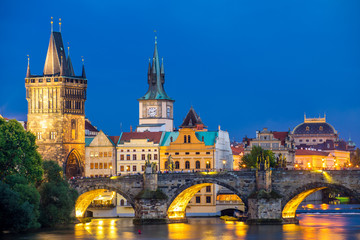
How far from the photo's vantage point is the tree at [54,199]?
10606cm

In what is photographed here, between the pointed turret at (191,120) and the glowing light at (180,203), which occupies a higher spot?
the pointed turret at (191,120)

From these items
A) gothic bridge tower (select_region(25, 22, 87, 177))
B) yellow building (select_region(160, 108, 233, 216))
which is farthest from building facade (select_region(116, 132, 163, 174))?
gothic bridge tower (select_region(25, 22, 87, 177))

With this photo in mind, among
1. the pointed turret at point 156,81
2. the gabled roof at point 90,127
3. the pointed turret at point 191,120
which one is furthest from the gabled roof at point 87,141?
the gabled roof at point 90,127

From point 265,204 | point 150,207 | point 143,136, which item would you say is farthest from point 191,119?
point 265,204

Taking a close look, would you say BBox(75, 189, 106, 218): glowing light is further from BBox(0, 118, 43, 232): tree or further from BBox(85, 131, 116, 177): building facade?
BBox(85, 131, 116, 177): building facade

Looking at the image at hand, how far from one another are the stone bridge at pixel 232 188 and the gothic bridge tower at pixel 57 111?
643 inches

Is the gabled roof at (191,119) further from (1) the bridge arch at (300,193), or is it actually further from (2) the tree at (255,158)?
(1) the bridge arch at (300,193)

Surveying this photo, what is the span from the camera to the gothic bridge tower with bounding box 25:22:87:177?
13675cm

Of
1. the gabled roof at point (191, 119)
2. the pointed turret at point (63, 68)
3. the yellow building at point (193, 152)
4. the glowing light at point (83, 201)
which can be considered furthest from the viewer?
the gabled roof at point (191, 119)

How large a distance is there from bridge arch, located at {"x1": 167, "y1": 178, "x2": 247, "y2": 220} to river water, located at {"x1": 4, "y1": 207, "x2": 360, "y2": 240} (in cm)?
206

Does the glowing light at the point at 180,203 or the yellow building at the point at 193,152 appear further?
the yellow building at the point at 193,152

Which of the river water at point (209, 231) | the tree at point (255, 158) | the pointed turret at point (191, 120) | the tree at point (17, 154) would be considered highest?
the pointed turret at point (191, 120)

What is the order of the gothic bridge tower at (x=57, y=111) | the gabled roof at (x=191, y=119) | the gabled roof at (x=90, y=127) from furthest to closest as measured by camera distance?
the gabled roof at (x=90, y=127) < the gabled roof at (x=191, y=119) < the gothic bridge tower at (x=57, y=111)

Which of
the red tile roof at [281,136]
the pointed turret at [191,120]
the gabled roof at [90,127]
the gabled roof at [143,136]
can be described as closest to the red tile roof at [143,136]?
the gabled roof at [143,136]
